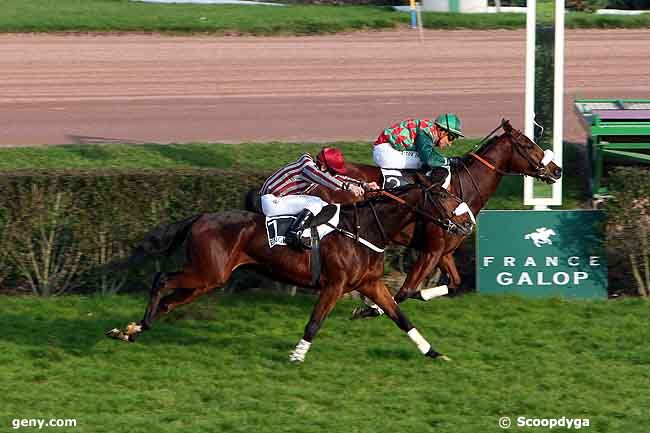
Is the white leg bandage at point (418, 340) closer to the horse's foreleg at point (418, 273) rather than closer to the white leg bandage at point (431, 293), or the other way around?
the horse's foreleg at point (418, 273)

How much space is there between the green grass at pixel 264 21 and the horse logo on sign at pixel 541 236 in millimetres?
14912

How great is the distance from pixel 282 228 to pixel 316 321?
0.70m

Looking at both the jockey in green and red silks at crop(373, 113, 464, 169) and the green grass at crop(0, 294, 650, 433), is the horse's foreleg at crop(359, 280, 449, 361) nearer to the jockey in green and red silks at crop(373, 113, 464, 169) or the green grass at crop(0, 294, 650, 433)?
the green grass at crop(0, 294, 650, 433)

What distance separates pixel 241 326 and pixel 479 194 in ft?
7.42

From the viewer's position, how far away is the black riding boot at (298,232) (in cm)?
837

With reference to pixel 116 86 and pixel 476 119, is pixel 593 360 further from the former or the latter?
pixel 116 86

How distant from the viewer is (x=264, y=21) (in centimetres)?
2522

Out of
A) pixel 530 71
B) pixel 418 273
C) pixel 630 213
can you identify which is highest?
pixel 530 71

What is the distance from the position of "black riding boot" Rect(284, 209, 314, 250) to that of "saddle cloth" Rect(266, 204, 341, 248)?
0.04 metres

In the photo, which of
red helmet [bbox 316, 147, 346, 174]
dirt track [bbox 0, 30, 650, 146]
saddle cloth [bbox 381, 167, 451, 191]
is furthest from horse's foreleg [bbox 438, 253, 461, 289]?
dirt track [bbox 0, 30, 650, 146]

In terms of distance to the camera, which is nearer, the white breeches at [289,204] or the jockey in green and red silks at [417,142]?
the white breeches at [289,204]

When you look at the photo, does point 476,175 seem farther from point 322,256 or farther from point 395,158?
point 322,256

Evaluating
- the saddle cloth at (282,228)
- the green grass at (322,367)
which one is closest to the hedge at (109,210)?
the green grass at (322,367)

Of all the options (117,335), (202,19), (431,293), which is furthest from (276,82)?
(117,335)
